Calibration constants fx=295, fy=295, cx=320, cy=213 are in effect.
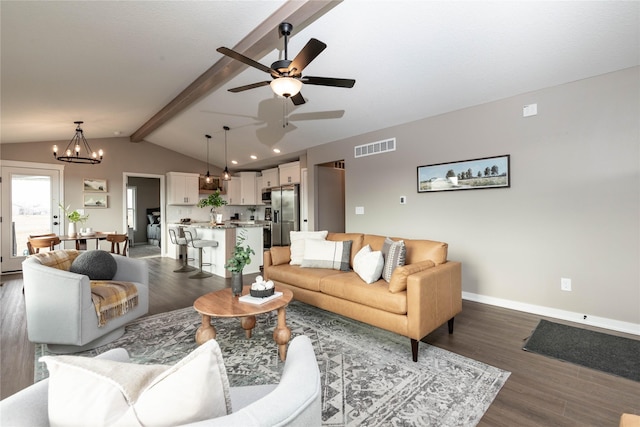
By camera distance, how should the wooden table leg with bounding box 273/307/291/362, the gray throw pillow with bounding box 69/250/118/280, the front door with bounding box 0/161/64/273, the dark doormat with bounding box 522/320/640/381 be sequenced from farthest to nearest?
the front door with bounding box 0/161/64/273 → the gray throw pillow with bounding box 69/250/118/280 → the wooden table leg with bounding box 273/307/291/362 → the dark doormat with bounding box 522/320/640/381

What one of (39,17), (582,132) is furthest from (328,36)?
(582,132)

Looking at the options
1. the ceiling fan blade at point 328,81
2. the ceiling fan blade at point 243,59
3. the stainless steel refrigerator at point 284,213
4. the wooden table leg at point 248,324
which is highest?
the ceiling fan blade at point 243,59

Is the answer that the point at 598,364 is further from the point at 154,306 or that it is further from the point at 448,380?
the point at 154,306

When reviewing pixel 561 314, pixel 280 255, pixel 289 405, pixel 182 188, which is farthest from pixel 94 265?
pixel 182 188

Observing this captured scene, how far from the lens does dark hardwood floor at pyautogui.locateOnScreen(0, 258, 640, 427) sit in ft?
5.74

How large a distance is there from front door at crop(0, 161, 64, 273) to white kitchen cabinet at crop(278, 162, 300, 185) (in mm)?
4761

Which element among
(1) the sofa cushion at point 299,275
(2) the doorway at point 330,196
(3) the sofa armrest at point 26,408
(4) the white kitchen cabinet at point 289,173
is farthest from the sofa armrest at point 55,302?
(4) the white kitchen cabinet at point 289,173

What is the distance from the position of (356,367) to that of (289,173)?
5.57 metres

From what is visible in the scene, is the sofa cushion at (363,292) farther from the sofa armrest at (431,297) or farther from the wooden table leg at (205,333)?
the wooden table leg at (205,333)

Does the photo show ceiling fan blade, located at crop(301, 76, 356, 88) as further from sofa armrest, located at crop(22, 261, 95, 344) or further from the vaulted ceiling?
sofa armrest, located at crop(22, 261, 95, 344)

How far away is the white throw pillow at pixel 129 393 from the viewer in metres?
0.65

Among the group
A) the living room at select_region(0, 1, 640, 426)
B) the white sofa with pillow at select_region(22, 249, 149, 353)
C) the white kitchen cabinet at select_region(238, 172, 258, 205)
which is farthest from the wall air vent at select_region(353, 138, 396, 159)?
the white kitchen cabinet at select_region(238, 172, 258, 205)

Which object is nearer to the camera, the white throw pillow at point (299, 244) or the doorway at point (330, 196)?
the white throw pillow at point (299, 244)

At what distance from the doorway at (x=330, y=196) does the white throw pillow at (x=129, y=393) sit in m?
5.63
